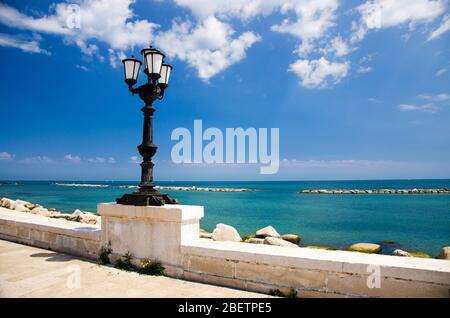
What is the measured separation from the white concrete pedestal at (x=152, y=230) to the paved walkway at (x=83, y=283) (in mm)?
376

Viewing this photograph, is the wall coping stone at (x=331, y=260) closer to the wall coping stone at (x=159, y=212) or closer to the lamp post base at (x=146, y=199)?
the wall coping stone at (x=159, y=212)

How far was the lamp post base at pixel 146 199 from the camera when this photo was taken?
17.1 feet

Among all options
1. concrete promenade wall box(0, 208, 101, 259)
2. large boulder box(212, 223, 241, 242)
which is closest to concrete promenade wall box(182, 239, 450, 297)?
concrete promenade wall box(0, 208, 101, 259)

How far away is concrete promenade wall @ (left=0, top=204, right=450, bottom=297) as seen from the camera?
11.4 ft

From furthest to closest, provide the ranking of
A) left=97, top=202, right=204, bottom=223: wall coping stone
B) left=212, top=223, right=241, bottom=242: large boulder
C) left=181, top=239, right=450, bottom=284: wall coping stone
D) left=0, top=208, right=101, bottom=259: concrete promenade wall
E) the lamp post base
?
left=212, top=223, right=241, bottom=242: large boulder, left=0, top=208, right=101, bottom=259: concrete promenade wall, the lamp post base, left=97, top=202, right=204, bottom=223: wall coping stone, left=181, top=239, right=450, bottom=284: wall coping stone

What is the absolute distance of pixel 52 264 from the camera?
18.0ft

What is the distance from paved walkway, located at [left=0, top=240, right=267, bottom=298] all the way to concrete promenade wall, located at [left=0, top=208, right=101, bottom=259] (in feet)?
1.24

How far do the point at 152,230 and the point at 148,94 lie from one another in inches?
99.5

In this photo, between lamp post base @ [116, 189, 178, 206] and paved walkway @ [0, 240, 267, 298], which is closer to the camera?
paved walkway @ [0, 240, 267, 298]

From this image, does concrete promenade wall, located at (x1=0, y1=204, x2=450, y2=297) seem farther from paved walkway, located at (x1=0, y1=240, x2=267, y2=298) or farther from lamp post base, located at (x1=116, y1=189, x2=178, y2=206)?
paved walkway, located at (x1=0, y1=240, x2=267, y2=298)

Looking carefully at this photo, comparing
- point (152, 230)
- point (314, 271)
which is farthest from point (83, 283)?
point (314, 271)
